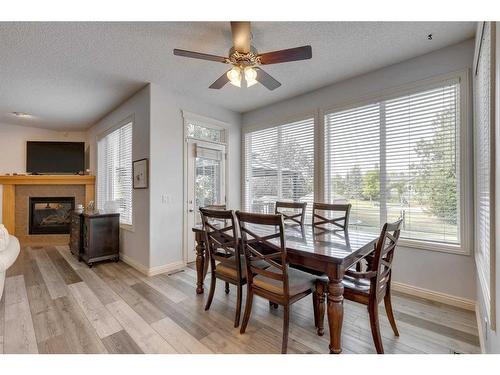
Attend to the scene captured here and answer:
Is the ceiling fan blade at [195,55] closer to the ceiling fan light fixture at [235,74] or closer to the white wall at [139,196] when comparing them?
the ceiling fan light fixture at [235,74]

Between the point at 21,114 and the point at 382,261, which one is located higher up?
the point at 21,114

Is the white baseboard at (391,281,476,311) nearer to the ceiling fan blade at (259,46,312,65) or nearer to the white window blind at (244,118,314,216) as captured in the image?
the white window blind at (244,118,314,216)

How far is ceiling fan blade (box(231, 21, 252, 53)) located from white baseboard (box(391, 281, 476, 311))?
9.67 ft

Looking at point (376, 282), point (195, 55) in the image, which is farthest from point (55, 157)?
point (376, 282)

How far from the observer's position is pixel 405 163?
2.65 m

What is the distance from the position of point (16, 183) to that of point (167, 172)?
4071mm

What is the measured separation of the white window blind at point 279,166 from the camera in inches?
143

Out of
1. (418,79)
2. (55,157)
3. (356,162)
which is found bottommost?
(356,162)

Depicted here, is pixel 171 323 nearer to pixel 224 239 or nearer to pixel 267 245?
pixel 224 239

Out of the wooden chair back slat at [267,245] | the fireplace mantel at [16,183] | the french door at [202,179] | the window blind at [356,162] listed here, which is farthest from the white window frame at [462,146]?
the fireplace mantel at [16,183]

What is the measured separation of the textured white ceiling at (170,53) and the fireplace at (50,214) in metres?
2.36

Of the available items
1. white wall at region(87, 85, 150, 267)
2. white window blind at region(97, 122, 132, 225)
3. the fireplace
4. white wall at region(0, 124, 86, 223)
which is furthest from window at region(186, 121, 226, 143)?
white wall at region(0, 124, 86, 223)

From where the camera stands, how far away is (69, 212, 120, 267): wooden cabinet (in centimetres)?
358
